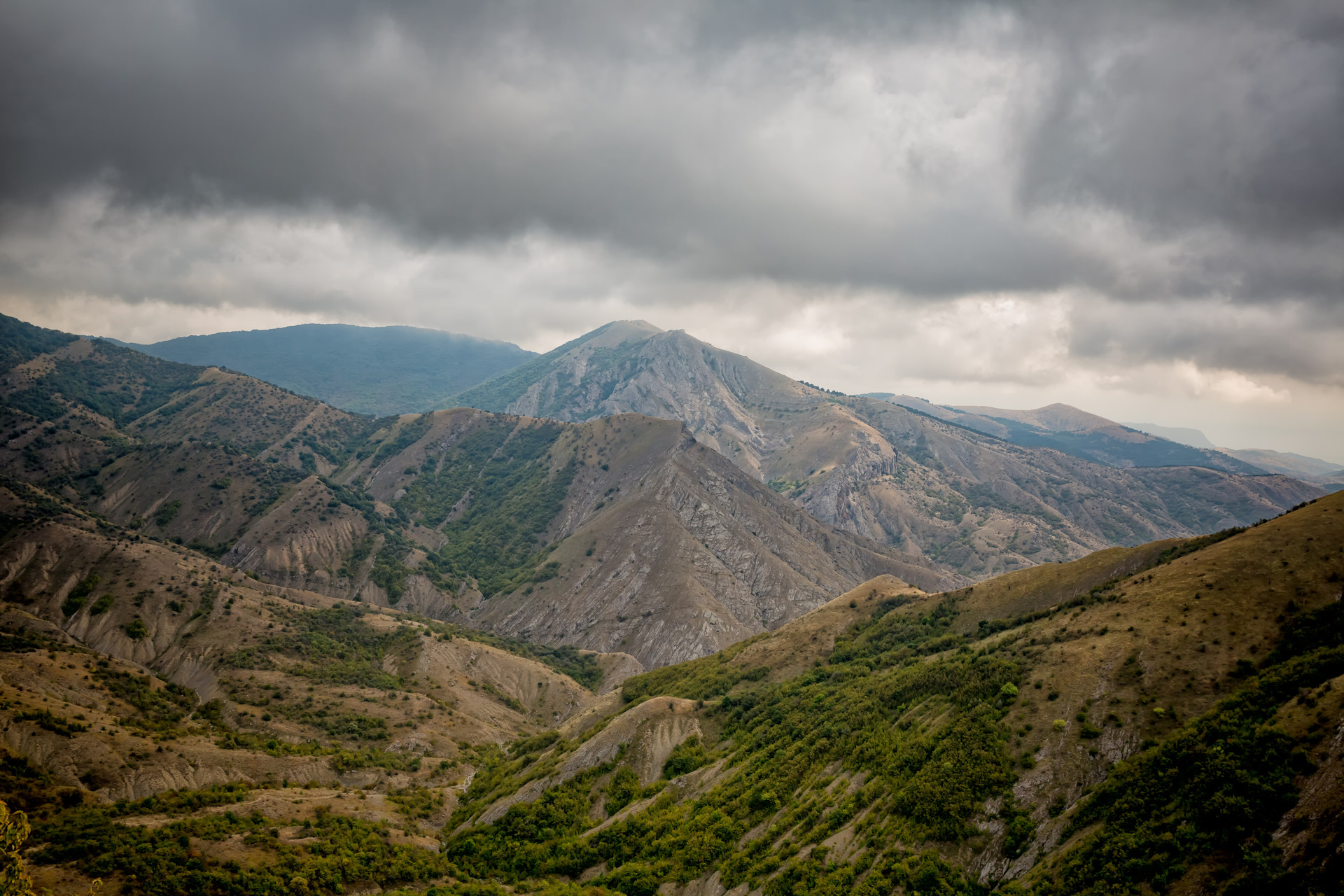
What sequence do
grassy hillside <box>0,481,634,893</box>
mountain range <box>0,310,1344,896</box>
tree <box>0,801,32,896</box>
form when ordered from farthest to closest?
grassy hillside <box>0,481,634,893</box> → mountain range <box>0,310,1344,896</box> → tree <box>0,801,32,896</box>

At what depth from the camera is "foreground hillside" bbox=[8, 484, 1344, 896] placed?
40.2 metres

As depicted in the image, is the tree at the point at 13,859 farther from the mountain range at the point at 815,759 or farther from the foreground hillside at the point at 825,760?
the mountain range at the point at 815,759

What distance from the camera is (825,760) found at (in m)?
66.8

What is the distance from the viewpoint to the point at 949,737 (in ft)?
183

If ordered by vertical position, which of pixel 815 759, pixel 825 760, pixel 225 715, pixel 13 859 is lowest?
pixel 225 715

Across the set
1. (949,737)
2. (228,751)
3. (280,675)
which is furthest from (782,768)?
(280,675)

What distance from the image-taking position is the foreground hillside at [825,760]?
40156mm

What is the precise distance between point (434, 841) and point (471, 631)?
112 metres

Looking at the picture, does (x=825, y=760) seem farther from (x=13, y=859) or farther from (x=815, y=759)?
(x=13, y=859)

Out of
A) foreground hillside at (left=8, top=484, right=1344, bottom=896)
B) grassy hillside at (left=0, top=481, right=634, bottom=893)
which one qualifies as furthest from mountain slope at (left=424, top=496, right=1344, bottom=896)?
grassy hillside at (left=0, top=481, right=634, bottom=893)

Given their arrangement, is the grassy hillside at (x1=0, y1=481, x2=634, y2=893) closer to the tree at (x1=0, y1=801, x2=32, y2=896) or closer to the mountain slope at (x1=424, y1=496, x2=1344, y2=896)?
the mountain slope at (x1=424, y1=496, x2=1344, y2=896)

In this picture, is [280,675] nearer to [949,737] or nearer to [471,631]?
[471,631]

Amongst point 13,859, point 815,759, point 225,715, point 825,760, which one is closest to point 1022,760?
point 825,760

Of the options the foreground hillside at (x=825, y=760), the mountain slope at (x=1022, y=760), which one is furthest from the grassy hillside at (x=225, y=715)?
the mountain slope at (x=1022, y=760)
